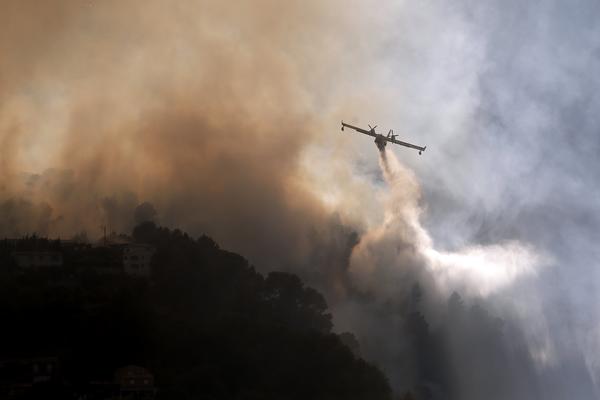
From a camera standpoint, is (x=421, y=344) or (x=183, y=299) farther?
(x=421, y=344)

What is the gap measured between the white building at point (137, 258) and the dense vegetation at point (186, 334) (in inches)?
Answer: 179

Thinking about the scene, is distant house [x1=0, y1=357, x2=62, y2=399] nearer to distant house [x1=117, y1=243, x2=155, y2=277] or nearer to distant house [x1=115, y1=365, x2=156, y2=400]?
distant house [x1=115, y1=365, x2=156, y2=400]

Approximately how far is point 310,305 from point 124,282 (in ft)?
64.0

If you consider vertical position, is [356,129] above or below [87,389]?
above

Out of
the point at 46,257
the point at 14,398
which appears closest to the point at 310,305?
the point at 46,257

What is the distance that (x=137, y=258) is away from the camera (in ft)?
355

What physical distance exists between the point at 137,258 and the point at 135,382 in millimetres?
29839

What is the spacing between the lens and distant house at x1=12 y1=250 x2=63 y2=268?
103875 millimetres

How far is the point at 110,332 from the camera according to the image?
85.3 metres

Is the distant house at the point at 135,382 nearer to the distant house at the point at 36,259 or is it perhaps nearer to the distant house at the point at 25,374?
the distant house at the point at 25,374

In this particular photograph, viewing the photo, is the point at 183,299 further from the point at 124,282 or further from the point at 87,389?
the point at 87,389

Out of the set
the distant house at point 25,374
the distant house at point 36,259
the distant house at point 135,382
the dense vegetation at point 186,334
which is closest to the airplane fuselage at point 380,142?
the dense vegetation at point 186,334

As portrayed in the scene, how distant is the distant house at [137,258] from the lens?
347 feet

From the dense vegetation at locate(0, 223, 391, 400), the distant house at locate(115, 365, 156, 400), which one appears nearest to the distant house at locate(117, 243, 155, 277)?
the dense vegetation at locate(0, 223, 391, 400)
